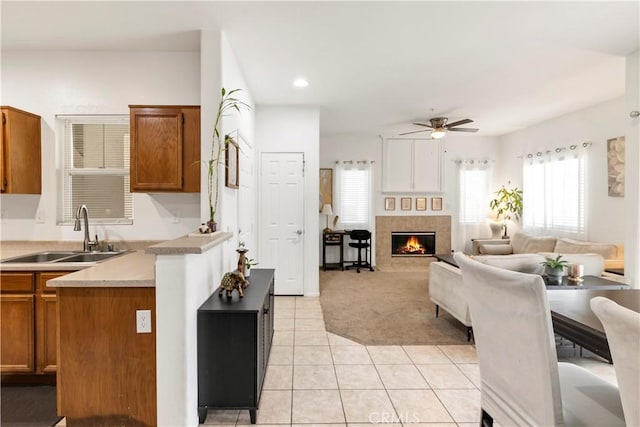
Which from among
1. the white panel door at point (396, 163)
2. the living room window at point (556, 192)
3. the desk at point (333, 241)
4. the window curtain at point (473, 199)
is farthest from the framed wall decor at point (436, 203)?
the desk at point (333, 241)

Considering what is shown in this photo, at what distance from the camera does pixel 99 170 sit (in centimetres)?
335

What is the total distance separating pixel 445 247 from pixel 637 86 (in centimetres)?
487

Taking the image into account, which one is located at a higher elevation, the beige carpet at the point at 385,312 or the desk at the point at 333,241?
the desk at the point at 333,241

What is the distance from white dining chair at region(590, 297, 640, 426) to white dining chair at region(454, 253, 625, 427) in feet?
0.74

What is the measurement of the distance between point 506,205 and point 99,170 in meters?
7.03

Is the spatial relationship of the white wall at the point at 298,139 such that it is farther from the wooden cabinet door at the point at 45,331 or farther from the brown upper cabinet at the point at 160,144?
the wooden cabinet door at the point at 45,331

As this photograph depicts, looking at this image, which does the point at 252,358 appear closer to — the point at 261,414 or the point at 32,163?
the point at 261,414

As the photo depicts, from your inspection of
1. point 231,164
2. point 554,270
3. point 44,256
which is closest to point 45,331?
point 44,256

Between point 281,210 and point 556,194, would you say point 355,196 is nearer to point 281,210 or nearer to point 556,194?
point 281,210

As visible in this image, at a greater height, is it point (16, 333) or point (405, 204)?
point (405, 204)

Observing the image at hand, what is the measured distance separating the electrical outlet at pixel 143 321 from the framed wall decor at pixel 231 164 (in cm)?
132

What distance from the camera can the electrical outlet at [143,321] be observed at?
1.92 m

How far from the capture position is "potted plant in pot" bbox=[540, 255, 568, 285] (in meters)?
3.09

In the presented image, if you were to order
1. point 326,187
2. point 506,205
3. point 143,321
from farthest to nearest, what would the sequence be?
point 326,187
point 506,205
point 143,321
